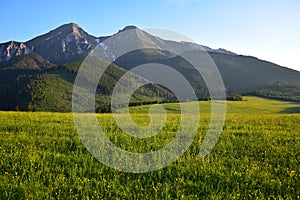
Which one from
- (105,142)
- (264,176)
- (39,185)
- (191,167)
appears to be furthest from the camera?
(105,142)

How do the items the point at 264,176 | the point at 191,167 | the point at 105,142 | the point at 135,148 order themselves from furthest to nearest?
1. the point at 105,142
2. the point at 135,148
3. the point at 191,167
4. the point at 264,176

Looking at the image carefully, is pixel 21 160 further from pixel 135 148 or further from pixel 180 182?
pixel 180 182

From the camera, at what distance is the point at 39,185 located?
6.78 metres

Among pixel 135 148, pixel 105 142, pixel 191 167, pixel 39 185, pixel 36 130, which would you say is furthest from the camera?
pixel 36 130

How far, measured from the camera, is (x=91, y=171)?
7906mm

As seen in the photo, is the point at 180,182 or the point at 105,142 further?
the point at 105,142

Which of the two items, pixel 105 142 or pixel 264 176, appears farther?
pixel 105 142

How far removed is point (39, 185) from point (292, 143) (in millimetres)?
9335

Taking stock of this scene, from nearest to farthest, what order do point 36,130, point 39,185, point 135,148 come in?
point 39,185 < point 135,148 < point 36,130

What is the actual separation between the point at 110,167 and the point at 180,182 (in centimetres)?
213

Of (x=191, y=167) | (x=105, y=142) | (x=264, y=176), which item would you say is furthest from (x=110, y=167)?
(x=264, y=176)

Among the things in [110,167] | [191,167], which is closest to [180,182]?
[191,167]

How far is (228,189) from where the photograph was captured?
6.86m

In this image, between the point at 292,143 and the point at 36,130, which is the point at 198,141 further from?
the point at 36,130
